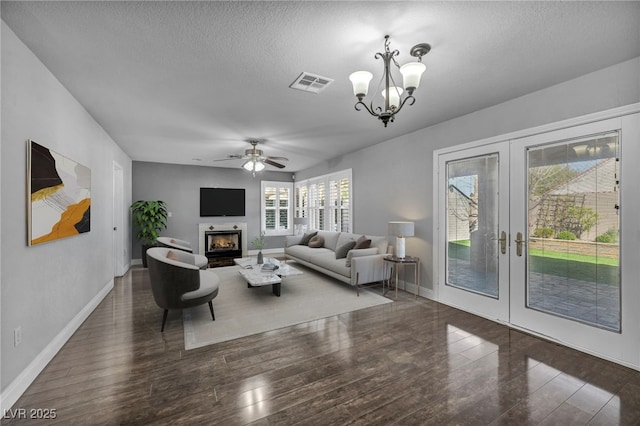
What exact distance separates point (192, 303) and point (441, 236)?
3510 mm

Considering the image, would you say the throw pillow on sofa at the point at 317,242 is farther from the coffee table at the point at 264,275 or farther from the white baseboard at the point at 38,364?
the white baseboard at the point at 38,364

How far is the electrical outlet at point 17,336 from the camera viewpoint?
201 cm

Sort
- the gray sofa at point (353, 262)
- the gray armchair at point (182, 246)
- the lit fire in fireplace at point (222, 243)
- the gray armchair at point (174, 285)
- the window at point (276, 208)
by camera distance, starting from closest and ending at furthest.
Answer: the gray armchair at point (174, 285), the gray sofa at point (353, 262), the gray armchair at point (182, 246), the lit fire in fireplace at point (222, 243), the window at point (276, 208)

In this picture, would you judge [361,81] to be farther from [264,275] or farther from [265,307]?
[264,275]

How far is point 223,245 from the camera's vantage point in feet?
26.7

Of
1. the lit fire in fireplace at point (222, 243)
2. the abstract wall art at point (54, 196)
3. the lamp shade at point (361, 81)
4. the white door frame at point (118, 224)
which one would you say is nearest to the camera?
the lamp shade at point (361, 81)

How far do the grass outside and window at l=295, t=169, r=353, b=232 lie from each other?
144 inches

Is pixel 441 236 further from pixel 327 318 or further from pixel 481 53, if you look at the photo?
pixel 481 53

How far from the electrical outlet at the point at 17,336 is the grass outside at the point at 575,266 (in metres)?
4.78

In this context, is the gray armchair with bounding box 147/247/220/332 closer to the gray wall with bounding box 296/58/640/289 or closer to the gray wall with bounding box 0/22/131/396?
the gray wall with bounding box 0/22/131/396

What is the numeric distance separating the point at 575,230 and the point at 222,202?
25.1 feet

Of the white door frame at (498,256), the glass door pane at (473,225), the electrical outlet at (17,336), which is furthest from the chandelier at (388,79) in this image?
the electrical outlet at (17,336)

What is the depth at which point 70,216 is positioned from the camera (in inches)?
114

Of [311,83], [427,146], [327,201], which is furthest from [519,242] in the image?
[327,201]
